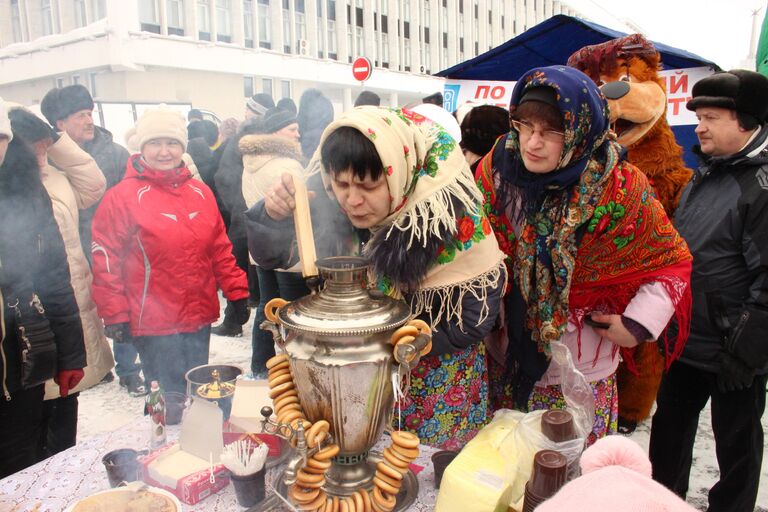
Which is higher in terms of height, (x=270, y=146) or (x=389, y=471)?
(x=270, y=146)

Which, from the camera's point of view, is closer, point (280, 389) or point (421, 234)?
point (280, 389)

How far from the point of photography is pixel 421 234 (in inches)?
52.2

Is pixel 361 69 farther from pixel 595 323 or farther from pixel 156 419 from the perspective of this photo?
pixel 156 419

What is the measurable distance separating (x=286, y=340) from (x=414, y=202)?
1.57 ft

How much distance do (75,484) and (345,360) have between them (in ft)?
2.59

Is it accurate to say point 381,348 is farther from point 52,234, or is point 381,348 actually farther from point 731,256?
point 731,256

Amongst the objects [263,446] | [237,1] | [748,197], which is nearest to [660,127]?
[748,197]

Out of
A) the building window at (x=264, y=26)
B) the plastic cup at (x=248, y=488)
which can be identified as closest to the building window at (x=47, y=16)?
the plastic cup at (x=248, y=488)

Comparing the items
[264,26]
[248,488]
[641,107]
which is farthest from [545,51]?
[264,26]

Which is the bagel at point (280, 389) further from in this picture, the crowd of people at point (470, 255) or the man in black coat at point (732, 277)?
the man in black coat at point (732, 277)

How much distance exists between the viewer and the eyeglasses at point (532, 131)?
1474 millimetres

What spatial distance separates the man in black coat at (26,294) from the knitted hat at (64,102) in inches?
57.6

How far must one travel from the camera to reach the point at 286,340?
1175 mm

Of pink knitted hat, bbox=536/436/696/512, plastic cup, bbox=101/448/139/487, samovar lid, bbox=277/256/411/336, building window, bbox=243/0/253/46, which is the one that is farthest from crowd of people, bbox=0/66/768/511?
building window, bbox=243/0/253/46
